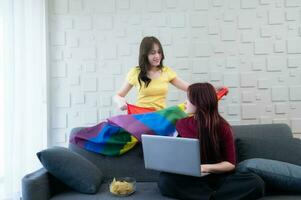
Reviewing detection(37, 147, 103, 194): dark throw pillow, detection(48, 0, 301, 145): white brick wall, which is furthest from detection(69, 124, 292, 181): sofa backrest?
detection(48, 0, 301, 145): white brick wall

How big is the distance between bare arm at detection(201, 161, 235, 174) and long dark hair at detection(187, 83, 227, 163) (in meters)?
0.05

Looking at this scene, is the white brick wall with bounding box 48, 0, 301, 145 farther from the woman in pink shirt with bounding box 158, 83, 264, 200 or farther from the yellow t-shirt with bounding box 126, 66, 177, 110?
the woman in pink shirt with bounding box 158, 83, 264, 200

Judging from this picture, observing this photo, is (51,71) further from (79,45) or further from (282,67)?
(282,67)

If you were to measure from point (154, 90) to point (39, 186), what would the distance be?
1111mm

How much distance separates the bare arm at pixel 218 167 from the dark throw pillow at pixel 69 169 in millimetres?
700

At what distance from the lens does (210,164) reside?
1870 mm

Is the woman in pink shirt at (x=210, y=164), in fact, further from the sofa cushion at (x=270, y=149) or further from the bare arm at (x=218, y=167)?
the sofa cushion at (x=270, y=149)

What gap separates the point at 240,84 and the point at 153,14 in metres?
1.02

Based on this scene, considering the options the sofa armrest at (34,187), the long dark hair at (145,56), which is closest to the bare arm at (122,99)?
the long dark hair at (145,56)

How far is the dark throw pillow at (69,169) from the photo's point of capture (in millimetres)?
1870

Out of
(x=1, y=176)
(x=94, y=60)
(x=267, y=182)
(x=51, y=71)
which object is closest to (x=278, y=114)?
(x=267, y=182)

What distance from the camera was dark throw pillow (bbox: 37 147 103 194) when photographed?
73.6 inches

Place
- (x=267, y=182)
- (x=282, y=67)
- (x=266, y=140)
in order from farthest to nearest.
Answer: (x=282, y=67) < (x=266, y=140) < (x=267, y=182)

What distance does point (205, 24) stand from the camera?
2.82 m
